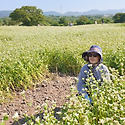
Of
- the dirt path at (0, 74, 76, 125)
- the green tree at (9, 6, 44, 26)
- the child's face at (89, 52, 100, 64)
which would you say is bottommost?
the dirt path at (0, 74, 76, 125)

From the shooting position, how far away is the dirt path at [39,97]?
12.3 ft

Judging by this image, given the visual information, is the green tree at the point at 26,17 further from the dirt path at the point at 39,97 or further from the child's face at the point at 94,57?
the child's face at the point at 94,57

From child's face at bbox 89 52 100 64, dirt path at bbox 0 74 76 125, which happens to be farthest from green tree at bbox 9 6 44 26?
child's face at bbox 89 52 100 64

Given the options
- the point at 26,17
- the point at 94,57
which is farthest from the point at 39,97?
the point at 26,17

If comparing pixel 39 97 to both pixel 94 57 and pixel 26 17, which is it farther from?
pixel 26 17

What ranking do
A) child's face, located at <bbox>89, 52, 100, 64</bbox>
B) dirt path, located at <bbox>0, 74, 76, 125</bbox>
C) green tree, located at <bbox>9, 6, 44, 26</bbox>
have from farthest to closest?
1. green tree, located at <bbox>9, 6, 44, 26</bbox>
2. dirt path, located at <bbox>0, 74, 76, 125</bbox>
3. child's face, located at <bbox>89, 52, 100, 64</bbox>

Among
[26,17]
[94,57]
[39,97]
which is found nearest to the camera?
[94,57]

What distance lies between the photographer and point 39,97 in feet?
13.9

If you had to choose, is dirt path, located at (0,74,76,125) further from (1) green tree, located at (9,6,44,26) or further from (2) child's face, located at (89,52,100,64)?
(1) green tree, located at (9,6,44,26)

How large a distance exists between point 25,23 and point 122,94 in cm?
4887

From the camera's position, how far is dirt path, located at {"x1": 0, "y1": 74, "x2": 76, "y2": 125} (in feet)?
12.3

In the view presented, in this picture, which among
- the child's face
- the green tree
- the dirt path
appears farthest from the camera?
the green tree

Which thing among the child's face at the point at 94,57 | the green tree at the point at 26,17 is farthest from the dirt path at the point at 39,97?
the green tree at the point at 26,17

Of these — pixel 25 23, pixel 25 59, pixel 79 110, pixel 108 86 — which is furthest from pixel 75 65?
pixel 25 23
